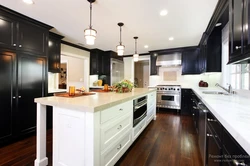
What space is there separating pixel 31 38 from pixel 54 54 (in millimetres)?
844

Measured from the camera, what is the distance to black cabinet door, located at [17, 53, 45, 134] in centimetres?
241

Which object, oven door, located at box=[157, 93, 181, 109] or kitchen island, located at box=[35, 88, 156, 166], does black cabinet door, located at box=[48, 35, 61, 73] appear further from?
oven door, located at box=[157, 93, 181, 109]

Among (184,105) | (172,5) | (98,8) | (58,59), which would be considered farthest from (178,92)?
(58,59)

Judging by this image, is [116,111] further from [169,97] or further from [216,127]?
[169,97]

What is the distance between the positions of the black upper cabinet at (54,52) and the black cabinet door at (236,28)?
3711 mm

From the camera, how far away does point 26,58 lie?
2.47 m

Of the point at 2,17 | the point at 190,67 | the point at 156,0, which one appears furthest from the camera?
the point at 190,67

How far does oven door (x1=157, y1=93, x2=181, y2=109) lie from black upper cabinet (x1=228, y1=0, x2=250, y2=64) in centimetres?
322

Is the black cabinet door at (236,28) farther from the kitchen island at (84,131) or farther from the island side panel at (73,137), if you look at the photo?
the island side panel at (73,137)

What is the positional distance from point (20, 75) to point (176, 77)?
5.06 m

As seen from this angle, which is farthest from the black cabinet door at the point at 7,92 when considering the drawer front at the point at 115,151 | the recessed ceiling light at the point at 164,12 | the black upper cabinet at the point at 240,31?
the black upper cabinet at the point at 240,31

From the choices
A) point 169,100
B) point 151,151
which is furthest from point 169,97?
point 151,151

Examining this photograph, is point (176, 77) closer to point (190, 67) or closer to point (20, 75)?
point (190, 67)

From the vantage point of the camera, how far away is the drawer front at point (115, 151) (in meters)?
1.43
